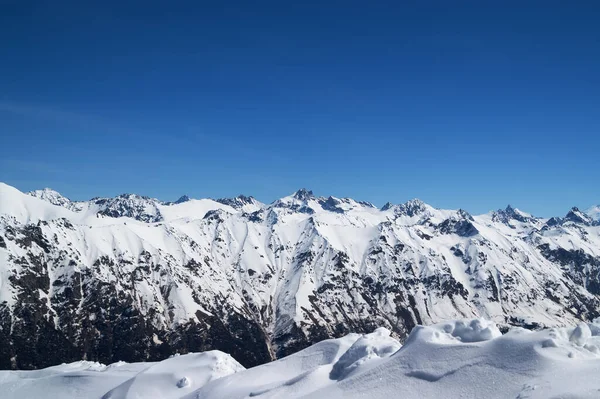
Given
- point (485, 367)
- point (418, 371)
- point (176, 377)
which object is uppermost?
point (176, 377)

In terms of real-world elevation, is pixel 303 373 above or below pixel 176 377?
below

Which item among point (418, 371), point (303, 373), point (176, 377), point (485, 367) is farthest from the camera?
point (176, 377)

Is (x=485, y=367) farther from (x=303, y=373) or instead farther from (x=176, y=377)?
(x=176, y=377)

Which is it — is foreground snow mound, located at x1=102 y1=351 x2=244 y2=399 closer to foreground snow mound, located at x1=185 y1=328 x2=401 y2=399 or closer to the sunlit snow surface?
the sunlit snow surface

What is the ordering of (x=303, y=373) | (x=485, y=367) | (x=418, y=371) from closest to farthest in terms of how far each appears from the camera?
1. (x=485, y=367)
2. (x=418, y=371)
3. (x=303, y=373)

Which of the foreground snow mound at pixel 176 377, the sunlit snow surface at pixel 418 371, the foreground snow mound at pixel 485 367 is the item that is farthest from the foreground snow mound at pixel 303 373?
the foreground snow mound at pixel 176 377

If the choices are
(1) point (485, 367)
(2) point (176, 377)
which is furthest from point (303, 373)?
(2) point (176, 377)

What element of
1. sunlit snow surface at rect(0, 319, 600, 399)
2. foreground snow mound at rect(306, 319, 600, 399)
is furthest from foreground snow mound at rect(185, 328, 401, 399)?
foreground snow mound at rect(306, 319, 600, 399)

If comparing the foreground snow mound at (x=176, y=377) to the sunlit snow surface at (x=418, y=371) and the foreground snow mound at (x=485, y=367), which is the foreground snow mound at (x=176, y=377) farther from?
the foreground snow mound at (x=485, y=367)
